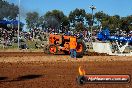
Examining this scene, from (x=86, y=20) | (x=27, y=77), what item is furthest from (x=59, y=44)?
(x=86, y=20)

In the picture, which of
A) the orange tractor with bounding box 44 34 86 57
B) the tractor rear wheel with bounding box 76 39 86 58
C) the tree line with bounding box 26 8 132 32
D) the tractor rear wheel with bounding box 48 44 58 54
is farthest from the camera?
the tree line with bounding box 26 8 132 32

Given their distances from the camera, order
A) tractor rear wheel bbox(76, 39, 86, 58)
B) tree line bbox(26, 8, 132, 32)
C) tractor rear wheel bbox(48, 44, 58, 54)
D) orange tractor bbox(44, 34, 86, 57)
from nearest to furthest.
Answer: tractor rear wheel bbox(76, 39, 86, 58) < orange tractor bbox(44, 34, 86, 57) < tractor rear wheel bbox(48, 44, 58, 54) < tree line bbox(26, 8, 132, 32)

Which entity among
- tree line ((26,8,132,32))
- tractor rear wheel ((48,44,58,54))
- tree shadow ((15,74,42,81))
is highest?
tree line ((26,8,132,32))

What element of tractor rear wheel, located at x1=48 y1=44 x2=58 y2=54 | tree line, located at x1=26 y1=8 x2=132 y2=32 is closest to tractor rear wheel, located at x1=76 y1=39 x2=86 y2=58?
tractor rear wheel, located at x1=48 y1=44 x2=58 y2=54

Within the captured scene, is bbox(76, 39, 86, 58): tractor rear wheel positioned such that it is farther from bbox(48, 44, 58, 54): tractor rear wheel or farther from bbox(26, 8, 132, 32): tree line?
bbox(26, 8, 132, 32): tree line

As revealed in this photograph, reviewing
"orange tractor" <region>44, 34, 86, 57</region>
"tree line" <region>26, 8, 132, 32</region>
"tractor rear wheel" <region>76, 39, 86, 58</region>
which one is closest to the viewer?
"tractor rear wheel" <region>76, 39, 86, 58</region>

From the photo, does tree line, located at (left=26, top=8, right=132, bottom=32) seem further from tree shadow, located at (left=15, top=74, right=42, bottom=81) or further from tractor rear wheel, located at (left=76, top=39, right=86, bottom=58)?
tree shadow, located at (left=15, top=74, right=42, bottom=81)

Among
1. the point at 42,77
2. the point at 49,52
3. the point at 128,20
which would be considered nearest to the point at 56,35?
the point at 49,52

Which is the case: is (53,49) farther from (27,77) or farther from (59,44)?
(27,77)

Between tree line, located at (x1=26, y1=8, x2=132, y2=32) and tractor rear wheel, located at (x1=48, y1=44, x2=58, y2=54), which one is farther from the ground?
tree line, located at (x1=26, y1=8, x2=132, y2=32)

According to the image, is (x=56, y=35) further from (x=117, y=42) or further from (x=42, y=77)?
(x=42, y=77)

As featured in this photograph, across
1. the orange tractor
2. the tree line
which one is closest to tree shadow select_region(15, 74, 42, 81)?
the orange tractor

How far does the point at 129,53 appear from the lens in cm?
3067

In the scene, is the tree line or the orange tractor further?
the tree line
